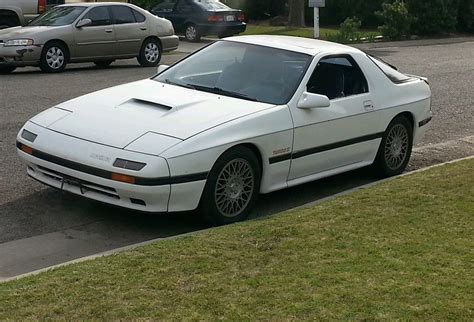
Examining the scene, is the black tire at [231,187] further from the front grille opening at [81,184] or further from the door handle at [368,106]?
the door handle at [368,106]

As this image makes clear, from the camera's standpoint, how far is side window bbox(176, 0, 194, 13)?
27.2 meters

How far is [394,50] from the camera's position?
23.9 meters

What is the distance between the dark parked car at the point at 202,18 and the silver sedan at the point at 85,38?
8465mm

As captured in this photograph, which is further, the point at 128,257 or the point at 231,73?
the point at 231,73

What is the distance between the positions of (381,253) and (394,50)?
774 inches

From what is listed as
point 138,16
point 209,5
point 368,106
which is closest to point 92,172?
point 368,106

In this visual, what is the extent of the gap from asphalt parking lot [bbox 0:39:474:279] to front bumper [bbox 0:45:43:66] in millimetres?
1081

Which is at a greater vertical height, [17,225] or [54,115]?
[54,115]

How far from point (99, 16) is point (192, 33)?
10579 millimetres

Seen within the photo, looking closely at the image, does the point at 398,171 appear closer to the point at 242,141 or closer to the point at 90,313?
the point at 242,141

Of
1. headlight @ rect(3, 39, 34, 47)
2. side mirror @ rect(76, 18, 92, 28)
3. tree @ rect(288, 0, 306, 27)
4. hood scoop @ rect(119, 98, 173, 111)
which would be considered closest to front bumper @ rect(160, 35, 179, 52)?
side mirror @ rect(76, 18, 92, 28)

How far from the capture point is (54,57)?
1581 centimetres

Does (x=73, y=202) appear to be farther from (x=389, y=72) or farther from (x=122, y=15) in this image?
(x=122, y=15)

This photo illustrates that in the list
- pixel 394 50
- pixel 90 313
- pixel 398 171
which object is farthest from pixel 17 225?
pixel 394 50
